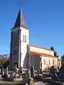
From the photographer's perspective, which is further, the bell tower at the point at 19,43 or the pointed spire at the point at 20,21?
the pointed spire at the point at 20,21

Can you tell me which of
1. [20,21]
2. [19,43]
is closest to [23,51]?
[19,43]

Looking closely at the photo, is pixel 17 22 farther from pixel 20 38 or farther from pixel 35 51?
pixel 35 51

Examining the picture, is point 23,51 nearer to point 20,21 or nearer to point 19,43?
point 19,43

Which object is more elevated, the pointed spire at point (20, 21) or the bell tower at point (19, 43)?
the pointed spire at point (20, 21)

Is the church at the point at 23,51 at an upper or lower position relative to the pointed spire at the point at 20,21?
lower

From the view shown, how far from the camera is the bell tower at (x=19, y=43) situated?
64938 millimetres

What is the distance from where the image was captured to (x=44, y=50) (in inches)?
3029

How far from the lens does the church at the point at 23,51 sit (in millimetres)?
64938

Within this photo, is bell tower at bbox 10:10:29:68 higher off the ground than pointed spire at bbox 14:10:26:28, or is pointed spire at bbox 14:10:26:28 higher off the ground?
pointed spire at bbox 14:10:26:28

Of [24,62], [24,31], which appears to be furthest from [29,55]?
[24,31]

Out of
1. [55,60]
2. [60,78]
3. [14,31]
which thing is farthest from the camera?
[55,60]

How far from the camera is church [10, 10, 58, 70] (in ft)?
213

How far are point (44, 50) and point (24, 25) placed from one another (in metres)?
14.0

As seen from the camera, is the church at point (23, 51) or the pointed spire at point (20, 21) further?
the pointed spire at point (20, 21)
